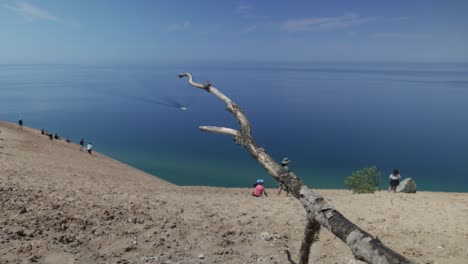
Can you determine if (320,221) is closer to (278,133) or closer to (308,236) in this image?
(308,236)

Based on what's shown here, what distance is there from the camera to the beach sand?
8.34 m

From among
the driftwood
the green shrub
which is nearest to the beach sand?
the driftwood

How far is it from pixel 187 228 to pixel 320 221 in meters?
6.51

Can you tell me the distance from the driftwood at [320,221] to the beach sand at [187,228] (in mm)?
3701

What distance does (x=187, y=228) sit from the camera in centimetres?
1003

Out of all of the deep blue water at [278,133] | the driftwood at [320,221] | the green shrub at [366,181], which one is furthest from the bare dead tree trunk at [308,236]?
the deep blue water at [278,133]

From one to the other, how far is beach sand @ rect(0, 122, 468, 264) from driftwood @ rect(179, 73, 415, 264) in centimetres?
370

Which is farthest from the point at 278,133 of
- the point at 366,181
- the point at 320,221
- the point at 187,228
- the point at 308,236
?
the point at 320,221

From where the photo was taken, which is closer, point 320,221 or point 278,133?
point 320,221

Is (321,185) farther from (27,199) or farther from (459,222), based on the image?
(27,199)

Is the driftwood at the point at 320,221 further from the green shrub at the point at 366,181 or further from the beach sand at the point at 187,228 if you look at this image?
the green shrub at the point at 366,181

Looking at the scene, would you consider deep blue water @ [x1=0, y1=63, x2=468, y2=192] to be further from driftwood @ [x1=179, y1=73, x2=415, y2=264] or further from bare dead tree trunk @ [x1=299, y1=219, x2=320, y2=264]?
bare dead tree trunk @ [x1=299, y1=219, x2=320, y2=264]

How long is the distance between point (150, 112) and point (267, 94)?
5632 centimetres

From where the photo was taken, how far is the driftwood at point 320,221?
3272mm
